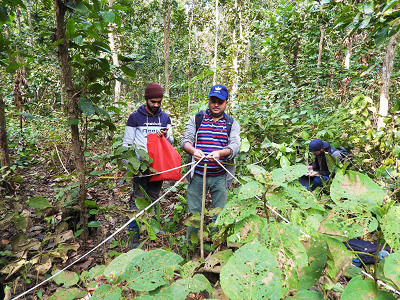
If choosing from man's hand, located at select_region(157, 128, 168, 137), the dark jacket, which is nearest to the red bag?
man's hand, located at select_region(157, 128, 168, 137)

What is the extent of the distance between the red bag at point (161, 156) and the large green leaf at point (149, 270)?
6.39 feet

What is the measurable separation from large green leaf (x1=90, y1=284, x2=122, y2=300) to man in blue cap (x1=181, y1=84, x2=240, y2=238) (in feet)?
6.27

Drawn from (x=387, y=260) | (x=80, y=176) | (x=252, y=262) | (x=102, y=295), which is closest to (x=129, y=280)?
(x=102, y=295)

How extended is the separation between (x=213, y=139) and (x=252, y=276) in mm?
→ 2092

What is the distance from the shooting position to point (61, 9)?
6.15 ft

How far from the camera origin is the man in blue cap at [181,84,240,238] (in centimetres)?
253

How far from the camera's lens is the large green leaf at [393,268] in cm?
50

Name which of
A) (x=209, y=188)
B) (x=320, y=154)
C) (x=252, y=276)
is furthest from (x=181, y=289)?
(x=320, y=154)

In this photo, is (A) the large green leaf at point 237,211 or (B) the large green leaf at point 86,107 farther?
(B) the large green leaf at point 86,107

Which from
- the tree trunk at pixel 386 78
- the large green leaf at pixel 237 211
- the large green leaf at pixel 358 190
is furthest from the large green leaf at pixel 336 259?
the tree trunk at pixel 386 78

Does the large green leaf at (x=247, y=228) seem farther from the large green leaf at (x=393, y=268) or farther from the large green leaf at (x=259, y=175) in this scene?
the large green leaf at (x=393, y=268)

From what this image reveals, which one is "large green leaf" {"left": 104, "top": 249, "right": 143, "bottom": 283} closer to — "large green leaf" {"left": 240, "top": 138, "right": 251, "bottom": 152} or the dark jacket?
"large green leaf" {"left": 240, "top": 138, "right": 251, "bottom": 152}

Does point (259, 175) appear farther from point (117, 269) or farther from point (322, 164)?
point (322, 164)

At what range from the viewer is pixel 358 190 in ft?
2.10
